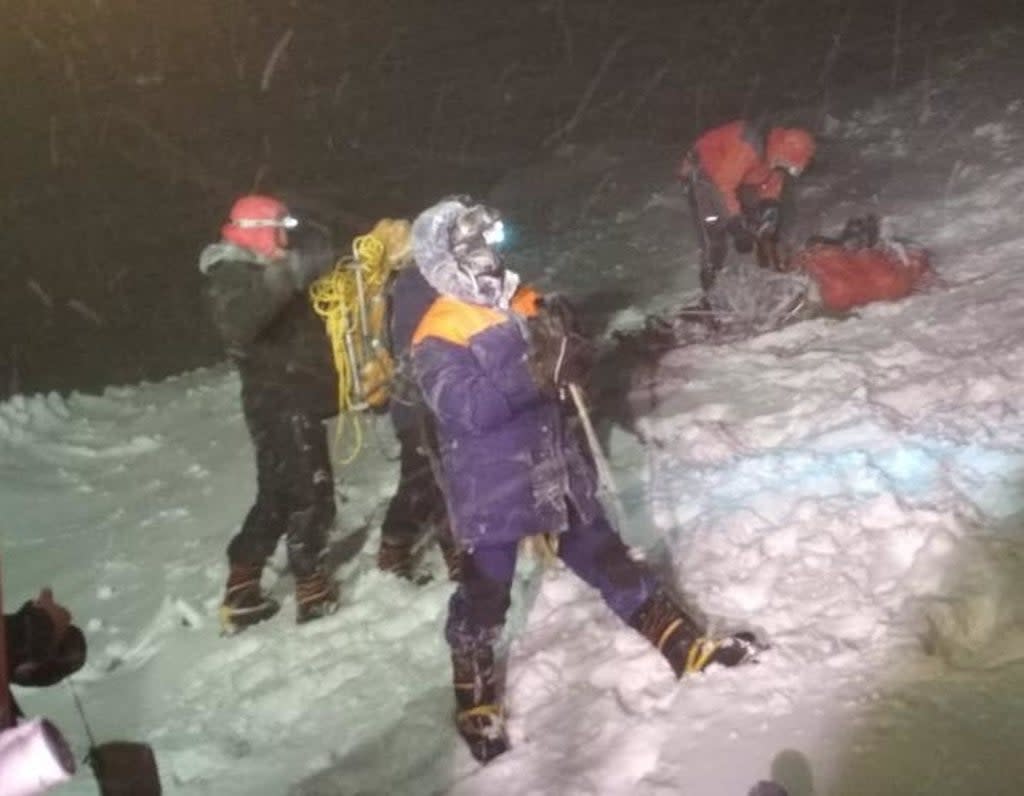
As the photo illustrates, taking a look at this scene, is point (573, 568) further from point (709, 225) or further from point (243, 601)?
point (709, 225)

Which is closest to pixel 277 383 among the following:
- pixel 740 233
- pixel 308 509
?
pixel 308 509

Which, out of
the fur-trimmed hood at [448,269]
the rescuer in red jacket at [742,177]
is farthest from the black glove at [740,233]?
the fur-trimmed hood at [448,269]

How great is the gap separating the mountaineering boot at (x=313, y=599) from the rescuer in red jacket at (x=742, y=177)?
3.94 metres

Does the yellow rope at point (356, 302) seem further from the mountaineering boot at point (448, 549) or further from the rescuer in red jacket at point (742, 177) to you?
the rescuer in red jacket at point (742, 177)

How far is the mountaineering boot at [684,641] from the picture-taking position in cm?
402

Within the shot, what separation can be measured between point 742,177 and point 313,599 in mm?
4317

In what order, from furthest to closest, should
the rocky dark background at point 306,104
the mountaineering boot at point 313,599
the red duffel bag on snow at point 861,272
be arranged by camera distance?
the rocky dark background at point 306,104, the red duffel bag on snow at point 861,272, the mountaineering boot at point 313,599

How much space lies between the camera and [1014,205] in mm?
9008

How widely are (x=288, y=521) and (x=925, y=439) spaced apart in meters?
3.11

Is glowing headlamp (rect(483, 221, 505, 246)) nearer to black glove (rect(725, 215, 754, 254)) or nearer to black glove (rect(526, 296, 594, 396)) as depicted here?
black glove (rect(526, 296, 594, 396))

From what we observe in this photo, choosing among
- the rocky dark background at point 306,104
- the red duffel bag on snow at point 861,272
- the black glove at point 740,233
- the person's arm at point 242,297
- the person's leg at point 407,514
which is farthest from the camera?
the rocky dark background at point 306,104

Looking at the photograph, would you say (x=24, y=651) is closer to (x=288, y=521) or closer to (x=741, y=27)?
(x=288, y=521)

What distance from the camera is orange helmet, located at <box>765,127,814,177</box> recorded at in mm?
7773

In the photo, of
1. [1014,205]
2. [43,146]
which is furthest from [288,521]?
[43,146]
